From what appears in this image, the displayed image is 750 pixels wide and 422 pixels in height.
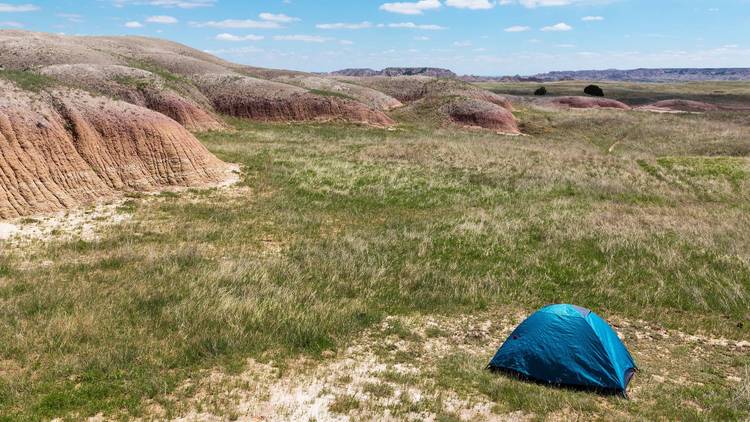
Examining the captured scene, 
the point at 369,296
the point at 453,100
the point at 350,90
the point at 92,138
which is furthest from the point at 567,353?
the point at 350,90

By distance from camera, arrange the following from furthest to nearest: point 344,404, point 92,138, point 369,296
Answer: point 92,138 → point 369,296 → point 344,404

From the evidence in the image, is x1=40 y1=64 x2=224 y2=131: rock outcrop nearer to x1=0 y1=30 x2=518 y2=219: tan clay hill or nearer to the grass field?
x1=0 y1=30 x2=518 y2=219: tan clay hill

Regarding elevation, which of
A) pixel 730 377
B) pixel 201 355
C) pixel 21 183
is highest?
pixel 21 183

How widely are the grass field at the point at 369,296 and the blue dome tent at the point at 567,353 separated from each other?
1.42ft

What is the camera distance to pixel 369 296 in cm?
1400

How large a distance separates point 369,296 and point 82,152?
15.9 m

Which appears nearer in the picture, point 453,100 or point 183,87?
point 183,87

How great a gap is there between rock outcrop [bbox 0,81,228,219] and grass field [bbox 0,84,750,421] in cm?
180

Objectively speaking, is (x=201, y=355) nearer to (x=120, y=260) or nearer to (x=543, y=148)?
(x=120, y=260)

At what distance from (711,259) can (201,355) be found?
16524 mm

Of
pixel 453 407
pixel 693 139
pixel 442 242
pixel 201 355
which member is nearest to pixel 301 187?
pixel 442 242

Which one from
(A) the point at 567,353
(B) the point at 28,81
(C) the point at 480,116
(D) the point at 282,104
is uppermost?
(B) the point at 28,81

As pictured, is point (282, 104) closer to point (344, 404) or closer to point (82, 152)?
point (82, 152)

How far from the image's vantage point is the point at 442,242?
1883cm
